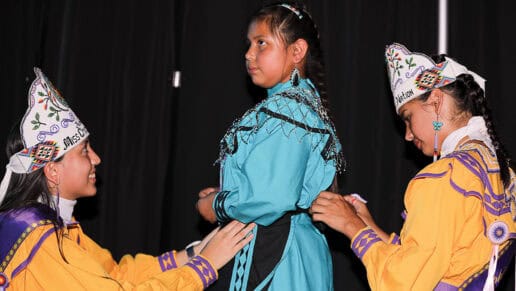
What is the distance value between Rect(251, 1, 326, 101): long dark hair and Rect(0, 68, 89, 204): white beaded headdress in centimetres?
74

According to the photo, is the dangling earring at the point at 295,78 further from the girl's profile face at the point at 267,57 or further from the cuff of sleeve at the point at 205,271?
the cuff of sleeve at the point at 205,271

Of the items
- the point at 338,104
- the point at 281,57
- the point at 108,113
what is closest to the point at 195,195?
the point at 108,113

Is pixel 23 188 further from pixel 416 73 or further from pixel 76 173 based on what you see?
pixel 416 73

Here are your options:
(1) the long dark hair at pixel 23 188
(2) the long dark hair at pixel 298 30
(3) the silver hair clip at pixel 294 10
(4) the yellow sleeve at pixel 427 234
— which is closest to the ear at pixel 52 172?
(1) the long dark hair at pixel 23 188

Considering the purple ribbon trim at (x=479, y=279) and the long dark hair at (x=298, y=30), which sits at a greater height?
the long dark hair at (x=298, y=30)

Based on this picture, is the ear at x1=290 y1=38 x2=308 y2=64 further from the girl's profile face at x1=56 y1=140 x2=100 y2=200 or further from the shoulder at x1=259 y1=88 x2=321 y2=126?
the girl's profile face at x1=56 y1=140 x2=100 y2=200

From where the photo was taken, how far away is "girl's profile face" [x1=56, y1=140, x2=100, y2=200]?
89.7 inches

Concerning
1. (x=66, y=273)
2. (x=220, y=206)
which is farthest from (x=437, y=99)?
(x=66, y=273)

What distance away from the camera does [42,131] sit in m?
2.18

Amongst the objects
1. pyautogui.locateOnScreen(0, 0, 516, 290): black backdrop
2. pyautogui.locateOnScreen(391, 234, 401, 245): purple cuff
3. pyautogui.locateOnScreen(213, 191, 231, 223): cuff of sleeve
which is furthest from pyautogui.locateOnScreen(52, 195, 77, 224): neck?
pyautogui.locateOnScreen(0, 0, 516, 290): black backdrop

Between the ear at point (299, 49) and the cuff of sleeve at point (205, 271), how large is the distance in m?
0.75

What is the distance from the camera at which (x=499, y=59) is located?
3209 millimetres

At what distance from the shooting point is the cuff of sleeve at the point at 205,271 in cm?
211

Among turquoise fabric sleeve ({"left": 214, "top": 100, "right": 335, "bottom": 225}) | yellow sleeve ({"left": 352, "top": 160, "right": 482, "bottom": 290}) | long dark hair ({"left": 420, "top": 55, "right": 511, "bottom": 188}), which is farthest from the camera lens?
long dark hair ({"left": 420, "top": 55, "right": 511, "bottom": 188})
